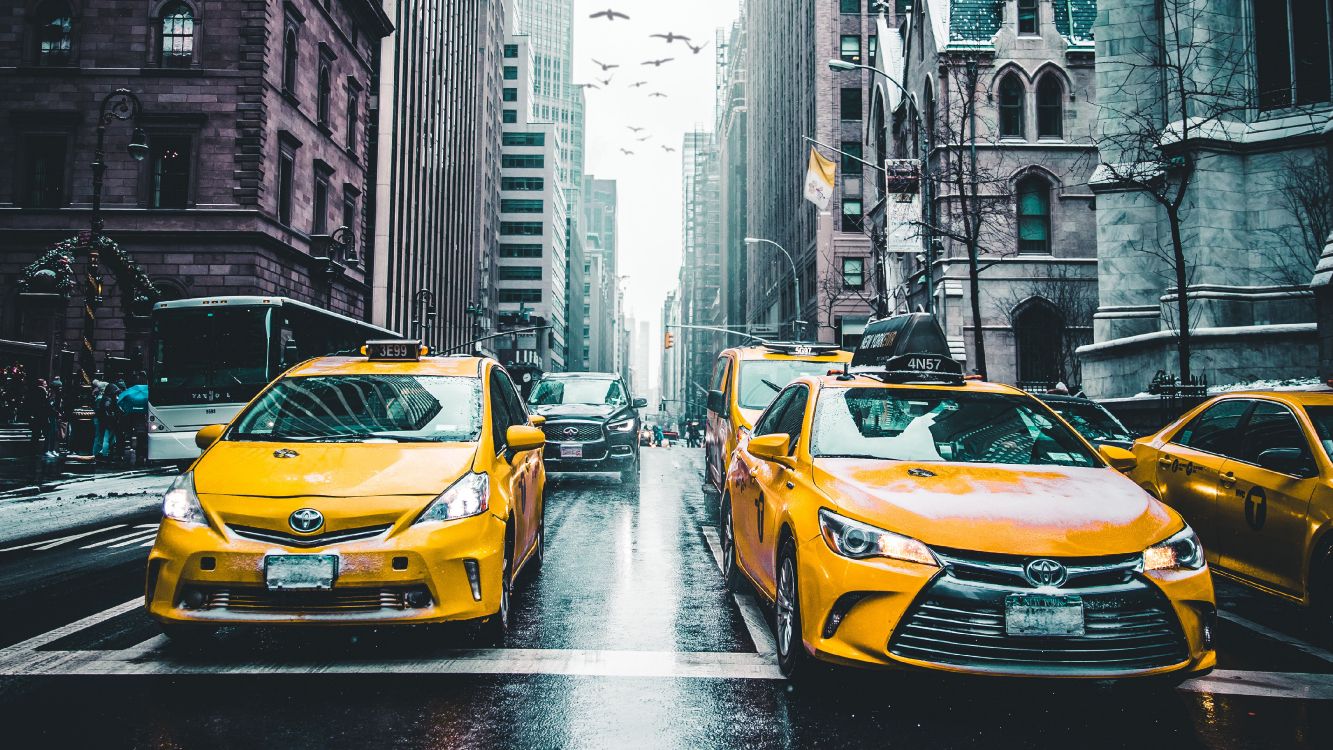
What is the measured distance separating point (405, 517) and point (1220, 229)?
58.8ft

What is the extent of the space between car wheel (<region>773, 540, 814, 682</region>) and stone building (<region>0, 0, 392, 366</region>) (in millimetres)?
27924

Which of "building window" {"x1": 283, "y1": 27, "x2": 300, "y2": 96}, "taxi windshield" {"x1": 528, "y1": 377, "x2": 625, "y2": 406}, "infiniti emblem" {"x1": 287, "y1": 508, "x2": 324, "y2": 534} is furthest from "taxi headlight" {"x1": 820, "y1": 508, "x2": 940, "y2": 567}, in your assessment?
"building window" {"x1": 283, "y1": 27, "x2": 300, "y2": 96}

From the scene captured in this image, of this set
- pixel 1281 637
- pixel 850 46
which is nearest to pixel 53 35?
pixel 1281 637

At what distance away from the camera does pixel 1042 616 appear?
395 centimetres

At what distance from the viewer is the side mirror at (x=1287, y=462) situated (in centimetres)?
589

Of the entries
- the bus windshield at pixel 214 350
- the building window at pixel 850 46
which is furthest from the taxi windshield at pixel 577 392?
the building window at pixel 850 46

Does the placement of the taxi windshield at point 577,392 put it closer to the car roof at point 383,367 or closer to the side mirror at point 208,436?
the car roof at point 383,367

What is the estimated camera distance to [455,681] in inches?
186

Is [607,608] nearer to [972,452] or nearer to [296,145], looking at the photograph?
[972,452]

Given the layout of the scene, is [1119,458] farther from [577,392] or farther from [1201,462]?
[577,392]

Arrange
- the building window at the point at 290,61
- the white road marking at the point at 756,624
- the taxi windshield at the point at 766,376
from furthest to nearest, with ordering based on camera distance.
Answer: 1. the building window at the point at 290,61
2. the taxi windshield at the point at 766,376
3. the white road marking at the point at 756,624

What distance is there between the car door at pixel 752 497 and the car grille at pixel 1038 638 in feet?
4.85

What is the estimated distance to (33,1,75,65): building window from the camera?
1182 inches

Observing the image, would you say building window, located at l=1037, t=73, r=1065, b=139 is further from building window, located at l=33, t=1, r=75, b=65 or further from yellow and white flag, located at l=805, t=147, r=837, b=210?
building window, located at l=33, t=1, r=75, b=65
